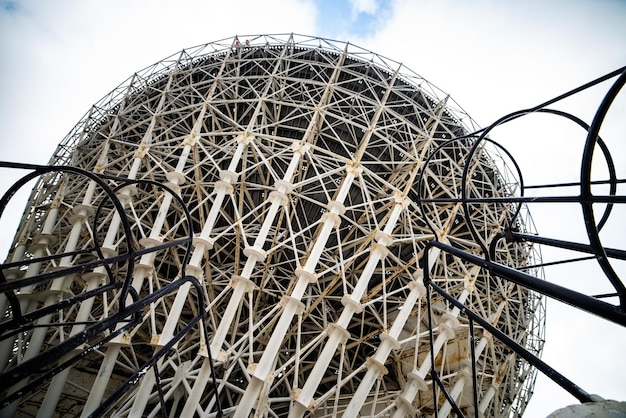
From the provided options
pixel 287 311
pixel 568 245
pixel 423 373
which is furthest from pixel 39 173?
pixel 423 373

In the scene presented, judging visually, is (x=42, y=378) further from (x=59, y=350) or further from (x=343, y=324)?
(x=343, y=324)

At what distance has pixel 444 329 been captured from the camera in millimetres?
9281

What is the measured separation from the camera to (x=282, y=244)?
805cm

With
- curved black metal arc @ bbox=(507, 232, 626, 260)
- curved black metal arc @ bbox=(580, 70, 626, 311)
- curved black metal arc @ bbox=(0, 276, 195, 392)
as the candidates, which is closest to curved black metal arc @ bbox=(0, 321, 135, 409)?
curved black metal arc @ bbox=(0, 276, 195, 392)

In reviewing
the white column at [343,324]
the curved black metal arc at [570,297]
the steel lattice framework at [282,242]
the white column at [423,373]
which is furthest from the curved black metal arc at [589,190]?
the white column at [423,373]

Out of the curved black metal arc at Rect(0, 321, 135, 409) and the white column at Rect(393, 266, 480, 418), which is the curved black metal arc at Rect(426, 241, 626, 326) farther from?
the white column at Rect(393, 266, 480, 418)

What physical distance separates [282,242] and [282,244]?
47cm

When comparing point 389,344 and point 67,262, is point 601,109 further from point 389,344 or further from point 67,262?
point 67,262

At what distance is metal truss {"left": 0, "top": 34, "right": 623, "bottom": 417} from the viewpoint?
7.77 m

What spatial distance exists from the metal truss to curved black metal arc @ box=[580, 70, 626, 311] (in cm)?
136

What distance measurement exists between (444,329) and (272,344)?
4.90 metres

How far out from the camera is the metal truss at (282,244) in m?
7.77

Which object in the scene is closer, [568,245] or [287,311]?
[568,245]

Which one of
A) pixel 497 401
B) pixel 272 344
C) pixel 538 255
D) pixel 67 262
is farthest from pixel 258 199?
pixel 538 255
